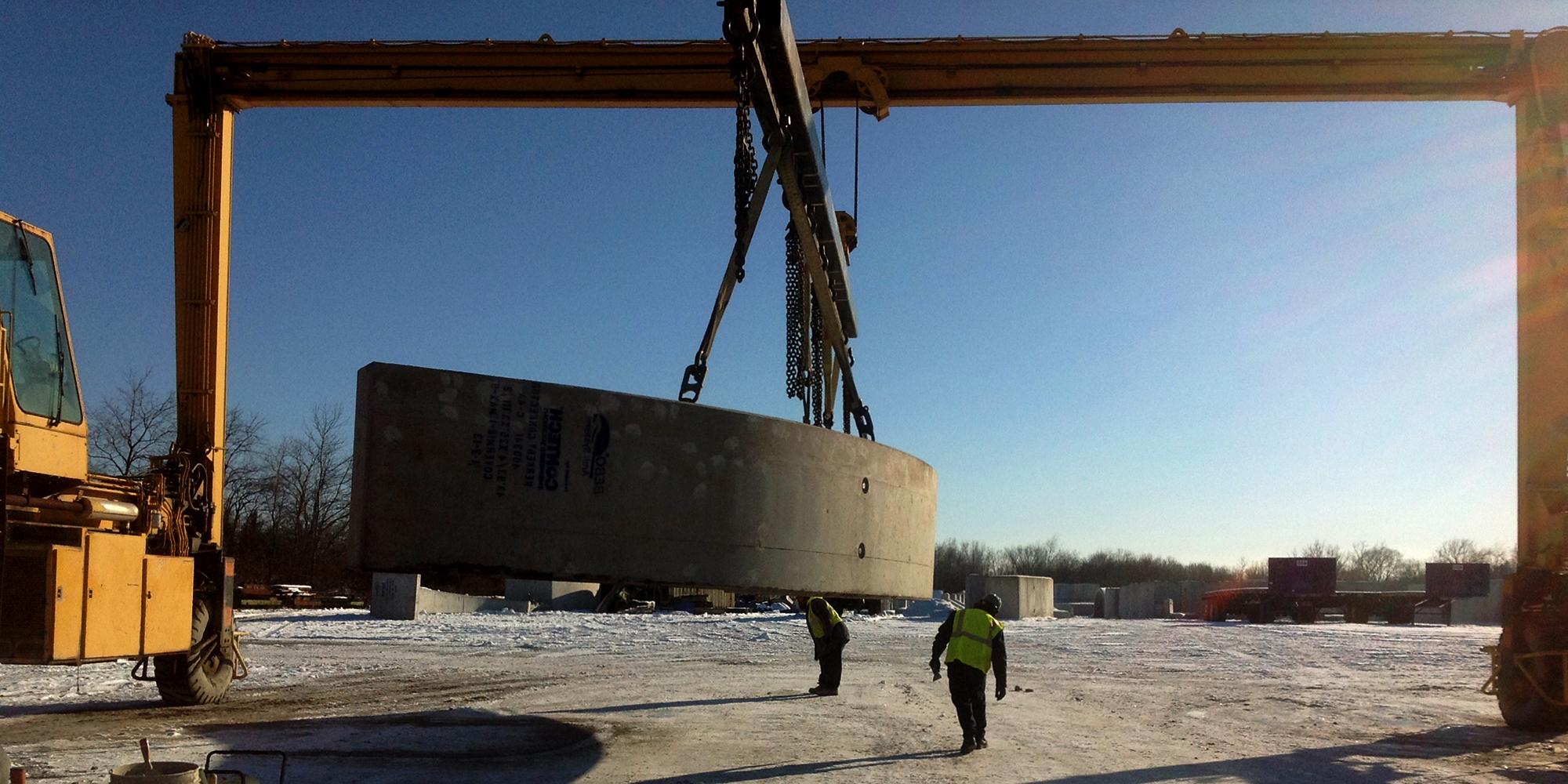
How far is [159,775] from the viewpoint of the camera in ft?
17.7

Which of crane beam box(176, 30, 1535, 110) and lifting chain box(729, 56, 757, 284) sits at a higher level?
crane beam box(176, 30, 1535, 110)

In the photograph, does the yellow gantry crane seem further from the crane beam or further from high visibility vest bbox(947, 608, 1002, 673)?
high visibility vest bbox(947, 608, 1002, 673)

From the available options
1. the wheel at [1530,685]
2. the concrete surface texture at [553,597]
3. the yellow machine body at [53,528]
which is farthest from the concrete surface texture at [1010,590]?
the yellow machine body at [53,528]

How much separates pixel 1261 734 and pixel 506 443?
907 cm

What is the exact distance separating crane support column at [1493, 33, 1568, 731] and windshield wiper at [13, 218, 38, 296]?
533 inches

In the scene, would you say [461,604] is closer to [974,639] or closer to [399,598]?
[399,598]

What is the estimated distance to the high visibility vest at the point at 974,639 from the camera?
34.0 feet

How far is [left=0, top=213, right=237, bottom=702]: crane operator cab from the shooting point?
6.79 m

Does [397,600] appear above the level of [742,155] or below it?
below

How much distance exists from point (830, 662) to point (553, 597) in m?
27.3

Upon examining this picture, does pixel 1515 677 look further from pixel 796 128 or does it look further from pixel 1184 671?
pixel 796 128

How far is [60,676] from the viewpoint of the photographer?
47.8ft

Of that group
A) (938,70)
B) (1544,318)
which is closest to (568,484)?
(938,70)

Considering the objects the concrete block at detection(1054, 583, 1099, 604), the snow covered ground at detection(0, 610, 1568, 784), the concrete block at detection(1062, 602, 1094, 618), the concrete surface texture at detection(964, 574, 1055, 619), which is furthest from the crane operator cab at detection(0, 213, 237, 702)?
the concrete block at detection(1054, 583, 1099, 604)
